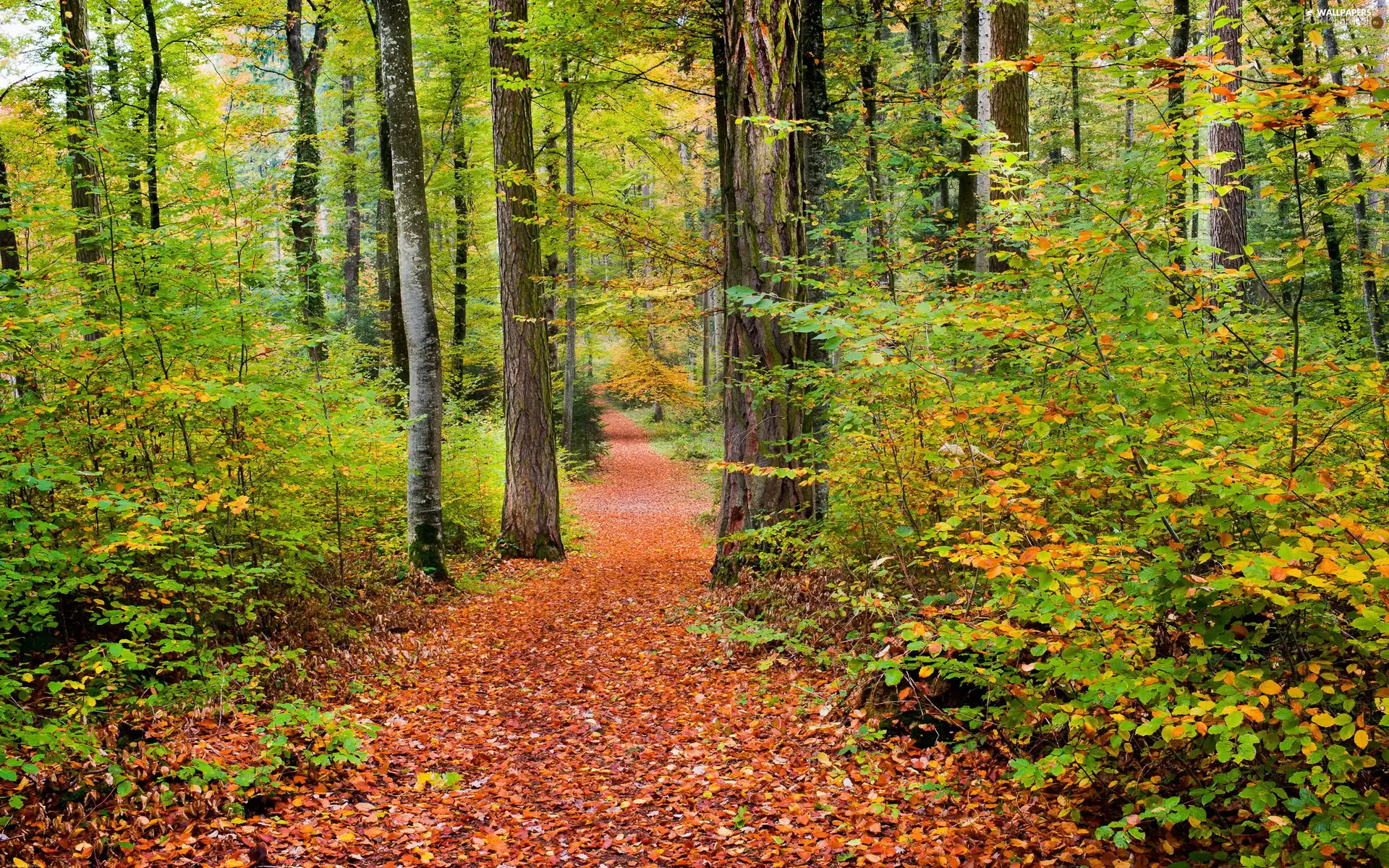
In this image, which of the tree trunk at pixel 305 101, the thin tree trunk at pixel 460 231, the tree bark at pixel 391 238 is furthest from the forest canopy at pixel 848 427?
the thin tree trunk at pixel 460 231

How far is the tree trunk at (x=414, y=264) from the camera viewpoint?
26.2ft

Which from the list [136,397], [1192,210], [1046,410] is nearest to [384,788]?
[136,397]

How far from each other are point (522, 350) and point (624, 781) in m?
7.25

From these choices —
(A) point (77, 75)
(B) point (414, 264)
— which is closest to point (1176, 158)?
(B) point (414, 264)

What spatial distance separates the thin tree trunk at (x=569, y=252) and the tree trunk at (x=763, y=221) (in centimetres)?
214

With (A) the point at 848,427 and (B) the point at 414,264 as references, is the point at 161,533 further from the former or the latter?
(B) the point at 414,264

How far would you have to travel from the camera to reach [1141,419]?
10.9 feet

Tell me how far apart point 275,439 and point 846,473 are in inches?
165

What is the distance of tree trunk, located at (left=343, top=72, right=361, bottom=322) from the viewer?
1625 cm

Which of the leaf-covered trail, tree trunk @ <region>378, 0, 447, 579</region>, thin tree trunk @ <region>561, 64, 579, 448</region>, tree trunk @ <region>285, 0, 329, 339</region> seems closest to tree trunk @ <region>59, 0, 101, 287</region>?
tree trunk @ <region>378, 0, 447, 579</region>

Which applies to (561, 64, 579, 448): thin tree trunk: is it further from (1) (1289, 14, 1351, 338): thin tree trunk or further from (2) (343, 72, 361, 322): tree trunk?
(1) (1289, 14, 1351, 338): thin tree trunk

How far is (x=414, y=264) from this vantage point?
8.09 m

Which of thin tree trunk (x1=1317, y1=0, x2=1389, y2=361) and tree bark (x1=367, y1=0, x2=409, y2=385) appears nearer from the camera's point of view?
thin tree trunk (x1=1317, y1=0, x2=1389, y2=361)

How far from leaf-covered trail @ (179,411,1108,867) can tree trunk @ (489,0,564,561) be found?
145 inches
